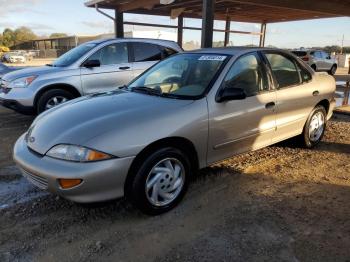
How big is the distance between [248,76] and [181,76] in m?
0.81

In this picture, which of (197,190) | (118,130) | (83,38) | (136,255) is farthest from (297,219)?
(83,38)

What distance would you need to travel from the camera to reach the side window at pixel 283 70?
15.8 ft

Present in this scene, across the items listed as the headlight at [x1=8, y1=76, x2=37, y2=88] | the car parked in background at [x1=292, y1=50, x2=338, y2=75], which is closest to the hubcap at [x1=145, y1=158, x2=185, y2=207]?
the headlight at [x1=8, y1=76, x2=37, y2=88]

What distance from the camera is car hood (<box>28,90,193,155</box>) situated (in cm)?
329

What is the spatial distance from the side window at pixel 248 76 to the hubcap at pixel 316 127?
1437 millimetres

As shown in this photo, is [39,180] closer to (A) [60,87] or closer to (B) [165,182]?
(B) [165,182]

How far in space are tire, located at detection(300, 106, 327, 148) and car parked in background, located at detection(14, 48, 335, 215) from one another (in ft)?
0.82

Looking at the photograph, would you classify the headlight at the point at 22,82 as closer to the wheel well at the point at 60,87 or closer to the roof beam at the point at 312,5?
the wheel well at the point at 60,87

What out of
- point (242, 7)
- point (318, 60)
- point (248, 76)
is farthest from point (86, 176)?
point (318, 60)

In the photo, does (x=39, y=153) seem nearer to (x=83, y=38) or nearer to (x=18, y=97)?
(x=18, y=97)

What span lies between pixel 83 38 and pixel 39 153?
187 ft

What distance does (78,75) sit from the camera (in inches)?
284

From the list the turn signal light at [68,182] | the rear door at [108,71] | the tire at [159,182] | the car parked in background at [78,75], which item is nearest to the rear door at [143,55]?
the car parked in background at [78,75]

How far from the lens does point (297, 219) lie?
11.7 ft
